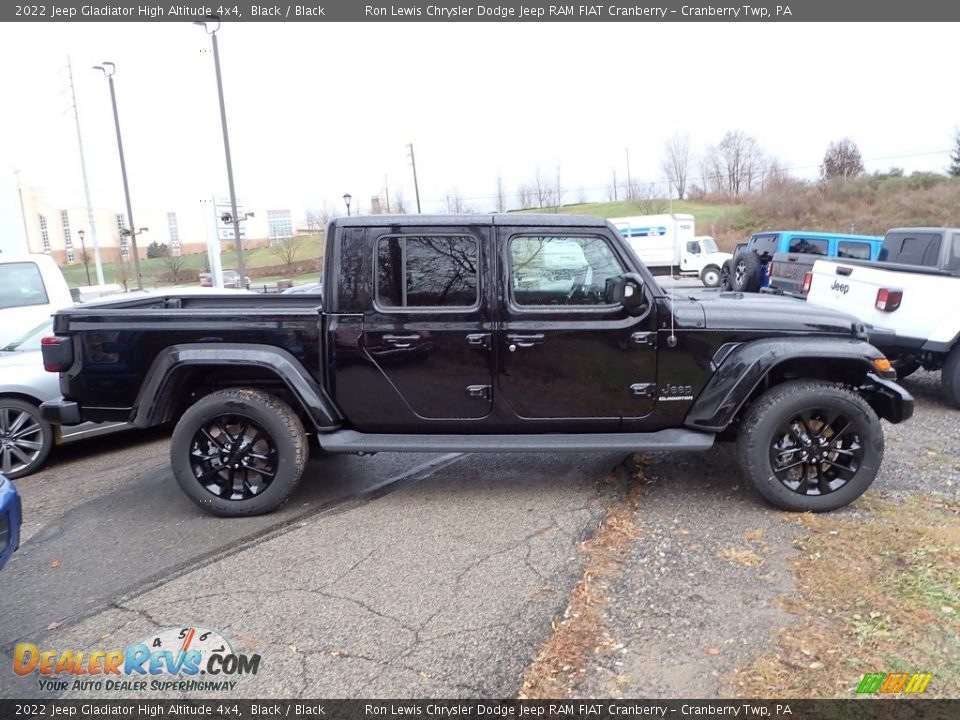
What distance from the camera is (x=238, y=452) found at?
4316 mm

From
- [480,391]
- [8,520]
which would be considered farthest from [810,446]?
[8,520]

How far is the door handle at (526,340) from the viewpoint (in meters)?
4.16

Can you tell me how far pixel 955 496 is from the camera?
4375mm

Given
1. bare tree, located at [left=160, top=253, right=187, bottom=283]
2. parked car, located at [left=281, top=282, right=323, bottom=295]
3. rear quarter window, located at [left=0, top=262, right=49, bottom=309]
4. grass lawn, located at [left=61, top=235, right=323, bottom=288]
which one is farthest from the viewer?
grass lawn, located at [left=61, top=235, right=323, bottom=288]

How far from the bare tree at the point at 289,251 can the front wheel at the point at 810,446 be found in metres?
38.7

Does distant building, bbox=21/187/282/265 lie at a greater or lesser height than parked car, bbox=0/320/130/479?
greater

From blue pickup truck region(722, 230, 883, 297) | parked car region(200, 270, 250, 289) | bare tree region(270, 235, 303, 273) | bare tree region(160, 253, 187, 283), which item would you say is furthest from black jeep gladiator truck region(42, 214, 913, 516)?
bare tree region(160, 253, 187, 283)

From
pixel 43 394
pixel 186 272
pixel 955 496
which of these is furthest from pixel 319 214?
pixel 955 496

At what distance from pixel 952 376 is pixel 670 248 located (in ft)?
77.3

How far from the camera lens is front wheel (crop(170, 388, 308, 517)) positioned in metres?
4.23

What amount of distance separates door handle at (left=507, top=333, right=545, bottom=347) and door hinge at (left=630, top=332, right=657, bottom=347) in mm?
596

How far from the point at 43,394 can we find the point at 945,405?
29.5ft

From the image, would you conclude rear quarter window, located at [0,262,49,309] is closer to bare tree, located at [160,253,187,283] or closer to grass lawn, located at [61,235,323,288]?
grass lawn, located at [61,235,323,288]

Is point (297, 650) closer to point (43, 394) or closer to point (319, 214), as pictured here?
point (43, 394)
